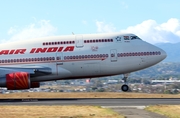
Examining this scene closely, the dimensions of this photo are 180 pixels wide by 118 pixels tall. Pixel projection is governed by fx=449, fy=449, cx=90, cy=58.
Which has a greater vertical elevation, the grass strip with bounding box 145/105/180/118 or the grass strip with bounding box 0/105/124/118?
the grass strip with bounding box 0/105/124/118

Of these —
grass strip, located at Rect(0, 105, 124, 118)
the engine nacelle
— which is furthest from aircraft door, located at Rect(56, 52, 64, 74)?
grass strip, located at Rect(0, 105, 124, 118)

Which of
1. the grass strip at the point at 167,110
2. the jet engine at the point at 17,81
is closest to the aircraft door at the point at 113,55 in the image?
the jet engine at the point at 17,81

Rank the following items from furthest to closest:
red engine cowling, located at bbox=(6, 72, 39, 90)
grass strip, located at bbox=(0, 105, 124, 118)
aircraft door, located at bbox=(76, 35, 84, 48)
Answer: aircraft door, located at bbox=(76, 35, 84, 48)
red engine cowling, located at bbox=(6, 72, 39, 90)
grass strip, located at bbox=(0, 105, 124, 118)

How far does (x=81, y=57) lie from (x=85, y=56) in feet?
1.31

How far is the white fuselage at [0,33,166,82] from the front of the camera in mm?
42906

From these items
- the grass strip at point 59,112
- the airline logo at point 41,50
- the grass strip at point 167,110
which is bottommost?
the grass strip at point 167,110

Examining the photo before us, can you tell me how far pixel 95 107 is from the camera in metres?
30.4

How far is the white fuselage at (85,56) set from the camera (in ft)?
141

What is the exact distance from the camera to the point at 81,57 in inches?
1699

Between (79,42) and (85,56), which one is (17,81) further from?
(79,42)

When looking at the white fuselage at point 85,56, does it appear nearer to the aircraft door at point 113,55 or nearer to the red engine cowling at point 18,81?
the aircraft door at point 113,55

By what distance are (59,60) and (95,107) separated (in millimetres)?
13720

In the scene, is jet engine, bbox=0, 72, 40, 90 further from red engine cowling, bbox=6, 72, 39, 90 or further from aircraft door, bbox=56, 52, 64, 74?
aircraft door, bbox=56, 52, 64, 74

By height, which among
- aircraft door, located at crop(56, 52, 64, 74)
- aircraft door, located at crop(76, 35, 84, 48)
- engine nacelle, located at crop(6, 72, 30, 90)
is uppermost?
aircraft door, located at crop(76, 35, 84, 48)
